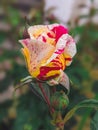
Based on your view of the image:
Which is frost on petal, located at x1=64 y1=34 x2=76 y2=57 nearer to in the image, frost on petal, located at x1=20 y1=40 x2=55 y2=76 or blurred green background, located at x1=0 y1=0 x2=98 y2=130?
frost on petal, located at x1=20 y1=40 x2=55 y2=76

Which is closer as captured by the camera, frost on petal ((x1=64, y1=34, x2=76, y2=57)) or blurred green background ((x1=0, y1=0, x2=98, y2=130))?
frost on petal ((x1=64, y1=34, x2=76, y2=57))

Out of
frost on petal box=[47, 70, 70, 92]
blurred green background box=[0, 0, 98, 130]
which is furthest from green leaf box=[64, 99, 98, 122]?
blurred green background box=[0, 0, 98, 130]

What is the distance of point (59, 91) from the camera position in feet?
2.76

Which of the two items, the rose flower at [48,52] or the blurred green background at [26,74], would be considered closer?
the rose flower at [48,52]

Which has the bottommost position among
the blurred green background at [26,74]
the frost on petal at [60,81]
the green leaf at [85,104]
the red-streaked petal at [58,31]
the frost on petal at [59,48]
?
the blurred green background at [26,74]

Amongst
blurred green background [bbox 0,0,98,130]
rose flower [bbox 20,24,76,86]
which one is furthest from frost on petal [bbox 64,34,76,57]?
blurred green background [bbox 0,0,98,130]

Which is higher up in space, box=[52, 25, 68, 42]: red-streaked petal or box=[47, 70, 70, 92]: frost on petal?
box=[52, 25, 68, 42]: red-streaked petal

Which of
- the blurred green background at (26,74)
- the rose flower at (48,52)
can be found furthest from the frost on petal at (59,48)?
the blurred green background at (26,74)

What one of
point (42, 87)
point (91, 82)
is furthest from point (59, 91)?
point (91, 82)

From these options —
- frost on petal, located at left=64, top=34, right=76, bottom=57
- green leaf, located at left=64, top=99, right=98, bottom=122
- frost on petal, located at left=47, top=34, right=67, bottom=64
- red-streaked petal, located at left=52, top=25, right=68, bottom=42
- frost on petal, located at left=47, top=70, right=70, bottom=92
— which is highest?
red-streaked petal, located at left=52, top=25, right=68, bottom=42

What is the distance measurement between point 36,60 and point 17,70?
0.99 meters

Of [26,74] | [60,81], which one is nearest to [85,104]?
[60,81]

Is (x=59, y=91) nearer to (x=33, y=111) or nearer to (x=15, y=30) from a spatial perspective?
(x=33, y=111)

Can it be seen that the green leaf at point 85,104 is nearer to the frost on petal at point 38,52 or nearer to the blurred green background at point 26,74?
the frost on petal at point 38,52
